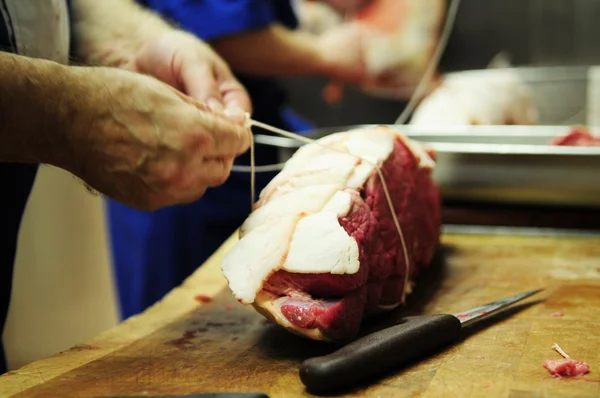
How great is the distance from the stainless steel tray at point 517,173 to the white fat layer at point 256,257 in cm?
72

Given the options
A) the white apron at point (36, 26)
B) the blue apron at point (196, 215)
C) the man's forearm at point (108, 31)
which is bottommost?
the blue apron at point (196, 215)

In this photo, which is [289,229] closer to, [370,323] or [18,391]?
[370,323]

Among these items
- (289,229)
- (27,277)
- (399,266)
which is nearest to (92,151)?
(289,229)

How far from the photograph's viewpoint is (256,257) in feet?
3.66

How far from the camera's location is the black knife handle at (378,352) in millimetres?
925

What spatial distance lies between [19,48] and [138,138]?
1.43ft

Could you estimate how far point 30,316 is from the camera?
3.08 m

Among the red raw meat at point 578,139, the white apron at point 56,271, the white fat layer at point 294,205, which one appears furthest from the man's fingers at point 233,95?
the white apron at point 56,271

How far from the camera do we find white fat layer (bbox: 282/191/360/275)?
1.08 m

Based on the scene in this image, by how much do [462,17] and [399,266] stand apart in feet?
7.18

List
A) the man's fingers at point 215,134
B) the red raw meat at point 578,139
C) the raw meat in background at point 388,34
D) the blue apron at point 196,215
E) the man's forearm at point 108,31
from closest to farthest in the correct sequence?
the man's fingers at point 215,134 < the man's forearm at point 108,31 < the red raw meat at point 578,139 < the blue apron at point 196,215 < the raw meat in background at point 388,34

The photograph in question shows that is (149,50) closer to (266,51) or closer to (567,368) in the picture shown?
(266,51)

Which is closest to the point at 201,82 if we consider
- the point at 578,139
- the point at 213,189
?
the point at 213,189

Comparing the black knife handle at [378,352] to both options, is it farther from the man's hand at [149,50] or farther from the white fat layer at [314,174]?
the man's hand at [149,50]
